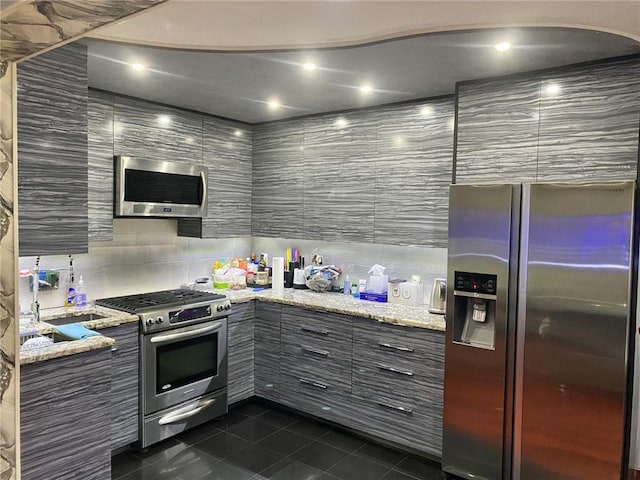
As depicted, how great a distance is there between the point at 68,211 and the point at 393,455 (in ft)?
8.16

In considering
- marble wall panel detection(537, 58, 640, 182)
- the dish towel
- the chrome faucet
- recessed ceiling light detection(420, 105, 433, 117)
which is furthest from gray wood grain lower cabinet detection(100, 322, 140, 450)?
marble wall panel detection(537, 58, 640, 182)

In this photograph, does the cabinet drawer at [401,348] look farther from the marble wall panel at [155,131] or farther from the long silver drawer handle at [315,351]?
the marble wall panel at [155,131]

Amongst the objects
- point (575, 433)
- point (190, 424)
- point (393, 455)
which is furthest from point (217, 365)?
point (575, 433)

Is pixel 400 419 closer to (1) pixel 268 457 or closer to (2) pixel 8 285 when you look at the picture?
(1) pixel 268 457

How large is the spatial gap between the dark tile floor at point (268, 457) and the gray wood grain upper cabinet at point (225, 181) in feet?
5.24

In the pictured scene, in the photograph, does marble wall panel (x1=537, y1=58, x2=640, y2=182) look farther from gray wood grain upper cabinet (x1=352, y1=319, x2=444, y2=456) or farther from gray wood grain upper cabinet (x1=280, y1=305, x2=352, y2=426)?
gray wood grain upper cabinet (x1=280, y1=305, x2=352, y2=426)

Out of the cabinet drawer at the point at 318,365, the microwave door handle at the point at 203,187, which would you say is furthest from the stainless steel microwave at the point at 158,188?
the cabinet drawer at the point at 318,365

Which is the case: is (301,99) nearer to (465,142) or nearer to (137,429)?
(465,142)

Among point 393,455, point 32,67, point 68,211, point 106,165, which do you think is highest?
point 32,67

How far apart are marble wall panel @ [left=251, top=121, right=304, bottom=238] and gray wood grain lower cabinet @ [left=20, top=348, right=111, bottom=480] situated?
2050 millimetres

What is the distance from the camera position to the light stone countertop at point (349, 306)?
2889 mm

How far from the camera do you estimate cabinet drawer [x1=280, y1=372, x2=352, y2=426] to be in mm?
3232

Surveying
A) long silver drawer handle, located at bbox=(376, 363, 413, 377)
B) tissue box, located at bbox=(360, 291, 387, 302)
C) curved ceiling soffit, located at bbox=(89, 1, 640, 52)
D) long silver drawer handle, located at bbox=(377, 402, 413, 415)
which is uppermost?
curved ceiling soffit, located at bbox=(89, 1, 640, 52)

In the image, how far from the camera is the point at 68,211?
7.70 feet
